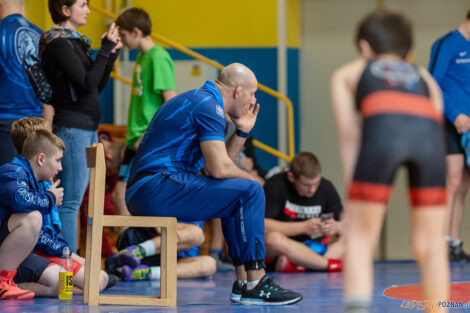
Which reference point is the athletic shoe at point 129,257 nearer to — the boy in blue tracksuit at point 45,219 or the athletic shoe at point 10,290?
the boy in blue tracksuit at point 45,219

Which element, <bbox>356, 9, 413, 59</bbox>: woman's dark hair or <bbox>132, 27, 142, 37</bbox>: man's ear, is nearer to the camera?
<bbox>356, 9, 413, 59</bbox>: woman's dark hair

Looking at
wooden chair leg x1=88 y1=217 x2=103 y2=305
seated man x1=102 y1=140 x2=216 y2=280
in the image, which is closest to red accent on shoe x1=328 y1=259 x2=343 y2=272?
seated man x1=102 y1=140 x2=216 y2=280

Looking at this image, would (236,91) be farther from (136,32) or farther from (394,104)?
(136,32)

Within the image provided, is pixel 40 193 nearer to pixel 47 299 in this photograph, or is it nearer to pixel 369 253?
pixel 47 299

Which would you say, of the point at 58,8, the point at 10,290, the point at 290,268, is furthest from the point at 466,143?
the point at 10,290

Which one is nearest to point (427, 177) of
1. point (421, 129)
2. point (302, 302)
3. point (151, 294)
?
point (421, 129)

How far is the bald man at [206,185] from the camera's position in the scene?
3475 millimetres

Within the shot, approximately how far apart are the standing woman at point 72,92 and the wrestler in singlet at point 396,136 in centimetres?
240

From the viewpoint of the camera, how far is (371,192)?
2166mm

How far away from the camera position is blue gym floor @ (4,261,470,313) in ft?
11.0

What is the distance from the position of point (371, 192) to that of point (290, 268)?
3426mm

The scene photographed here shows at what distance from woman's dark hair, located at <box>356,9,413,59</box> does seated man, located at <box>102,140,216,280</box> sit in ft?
9.81

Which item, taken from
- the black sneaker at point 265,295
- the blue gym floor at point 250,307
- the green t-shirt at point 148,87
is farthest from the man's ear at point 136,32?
the black sneaker at point 265,295

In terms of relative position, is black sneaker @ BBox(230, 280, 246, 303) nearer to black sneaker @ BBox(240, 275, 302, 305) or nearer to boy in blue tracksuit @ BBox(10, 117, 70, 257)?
black sneaker @ BBox(240, 275, 302, 305)
